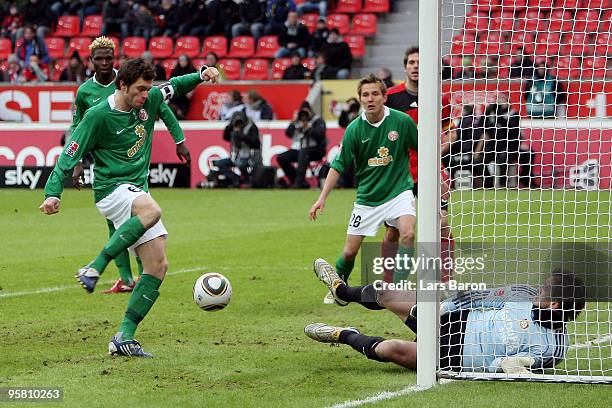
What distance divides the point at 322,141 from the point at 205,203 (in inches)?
131

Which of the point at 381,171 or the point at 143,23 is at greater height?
the point at 143,23

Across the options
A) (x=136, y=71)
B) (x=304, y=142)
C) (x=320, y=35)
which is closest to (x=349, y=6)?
(x=320, y=35)

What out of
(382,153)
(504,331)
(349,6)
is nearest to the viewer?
(504,331)

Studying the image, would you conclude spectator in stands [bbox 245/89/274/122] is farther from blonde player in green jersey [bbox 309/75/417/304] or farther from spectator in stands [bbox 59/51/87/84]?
blonde player in green jersey [bbox 309/75/417/304]

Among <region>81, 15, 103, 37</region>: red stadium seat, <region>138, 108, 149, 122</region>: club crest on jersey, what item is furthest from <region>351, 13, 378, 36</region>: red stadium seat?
<region>138, 108, 149, 122</region>: club crest on jersey

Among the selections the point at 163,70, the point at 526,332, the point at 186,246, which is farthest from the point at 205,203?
the point at 526,332

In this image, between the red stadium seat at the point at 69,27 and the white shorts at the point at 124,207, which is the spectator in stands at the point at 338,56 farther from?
the white shorts at the point at 124,207

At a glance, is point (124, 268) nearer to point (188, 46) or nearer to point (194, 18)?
point (188, 46)

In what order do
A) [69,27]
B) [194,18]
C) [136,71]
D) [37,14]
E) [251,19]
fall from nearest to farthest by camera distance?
[136,71] → [251,19] → [194,18] → [69,27] → [37,14]

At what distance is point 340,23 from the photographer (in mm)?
Result: 27609

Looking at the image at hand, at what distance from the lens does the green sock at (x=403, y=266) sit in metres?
9.33

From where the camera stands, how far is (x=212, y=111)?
25.5 metres

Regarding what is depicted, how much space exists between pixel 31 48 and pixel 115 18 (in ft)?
7.72

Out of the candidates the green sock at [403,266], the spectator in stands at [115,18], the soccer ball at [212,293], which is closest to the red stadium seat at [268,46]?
the spectator in stands at [115,18]
